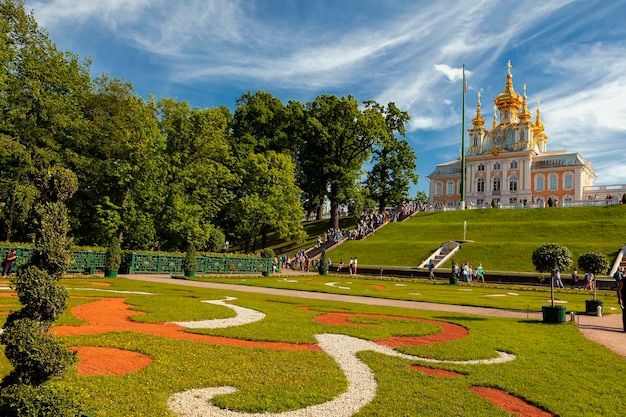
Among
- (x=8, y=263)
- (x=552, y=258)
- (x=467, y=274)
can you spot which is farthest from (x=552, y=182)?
(x=8, y=263)

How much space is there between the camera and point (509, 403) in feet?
20.3

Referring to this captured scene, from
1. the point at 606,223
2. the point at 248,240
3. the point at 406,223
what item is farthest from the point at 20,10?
the point at 606,223

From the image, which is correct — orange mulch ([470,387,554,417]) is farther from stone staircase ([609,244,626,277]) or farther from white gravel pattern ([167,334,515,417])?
stone staircase ([609,244,626,277])

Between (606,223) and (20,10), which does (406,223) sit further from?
(20,10)

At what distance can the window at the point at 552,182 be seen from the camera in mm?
83000

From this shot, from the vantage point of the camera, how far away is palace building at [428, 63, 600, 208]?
8225cm

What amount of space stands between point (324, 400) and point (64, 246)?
3.60 meters

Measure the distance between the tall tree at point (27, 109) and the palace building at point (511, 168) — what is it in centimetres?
6329

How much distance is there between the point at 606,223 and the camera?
44.8 m

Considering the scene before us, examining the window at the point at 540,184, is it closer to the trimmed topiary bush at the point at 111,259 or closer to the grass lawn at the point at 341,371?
the trimmed topiary bush at the point at 111,259

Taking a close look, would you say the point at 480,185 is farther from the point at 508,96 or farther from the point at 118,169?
the point at 118,169

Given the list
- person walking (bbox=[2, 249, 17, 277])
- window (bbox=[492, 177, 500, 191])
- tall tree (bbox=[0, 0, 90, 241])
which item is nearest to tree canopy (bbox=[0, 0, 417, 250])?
tall tree (bbox=[0, 0, 90, 241])

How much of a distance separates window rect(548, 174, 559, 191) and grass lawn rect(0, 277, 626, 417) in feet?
261

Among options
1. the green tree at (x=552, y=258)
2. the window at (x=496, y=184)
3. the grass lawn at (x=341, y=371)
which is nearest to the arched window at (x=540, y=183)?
the window at (x=496, y=184)
